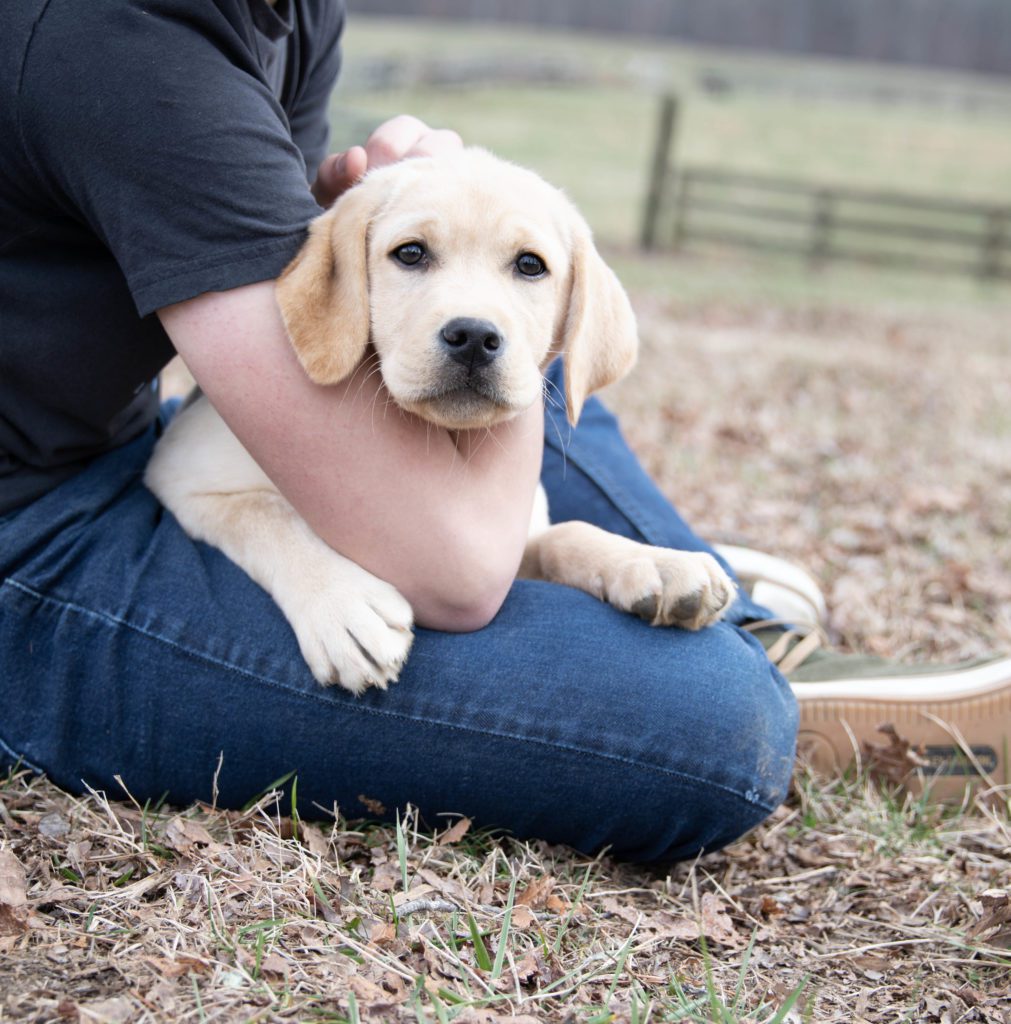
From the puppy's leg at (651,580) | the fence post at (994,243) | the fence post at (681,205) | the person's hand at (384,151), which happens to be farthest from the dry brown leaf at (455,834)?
the fence post at (994,243)

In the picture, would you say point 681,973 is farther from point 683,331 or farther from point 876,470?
point 683,331

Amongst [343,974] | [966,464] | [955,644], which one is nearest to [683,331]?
[966,464]

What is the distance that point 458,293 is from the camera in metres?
2.41

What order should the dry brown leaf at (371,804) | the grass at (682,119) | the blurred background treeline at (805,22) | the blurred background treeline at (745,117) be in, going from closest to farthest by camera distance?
1. the dry brown leaf at (371,804)
2. the blurred background treeline at (745,117)
3. the grass at (682,119)
4. the blurred background treeline at (805,22)

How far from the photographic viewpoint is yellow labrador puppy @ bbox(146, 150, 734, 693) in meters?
2.34

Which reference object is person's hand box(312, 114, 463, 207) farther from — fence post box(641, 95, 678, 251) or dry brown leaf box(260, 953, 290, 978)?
fence post box(641, 95, 678, 251)

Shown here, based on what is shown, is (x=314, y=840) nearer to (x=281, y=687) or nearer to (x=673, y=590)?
(x=281, y=687)

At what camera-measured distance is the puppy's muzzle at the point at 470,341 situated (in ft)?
7.50

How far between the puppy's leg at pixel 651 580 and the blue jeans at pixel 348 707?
7 centimetres

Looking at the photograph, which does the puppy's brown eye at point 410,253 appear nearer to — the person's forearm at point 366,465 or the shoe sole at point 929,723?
the person's forearm at point 366,465

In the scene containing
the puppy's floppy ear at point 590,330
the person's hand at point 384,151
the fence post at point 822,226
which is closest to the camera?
the puppy's floppy ear at point 590,330

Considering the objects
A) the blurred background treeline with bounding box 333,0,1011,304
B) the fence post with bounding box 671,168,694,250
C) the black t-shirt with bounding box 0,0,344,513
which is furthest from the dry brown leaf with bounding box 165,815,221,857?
the fence post with bounding box 671,168,694,250

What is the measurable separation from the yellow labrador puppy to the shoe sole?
68cm

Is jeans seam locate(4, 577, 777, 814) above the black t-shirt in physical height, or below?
below
